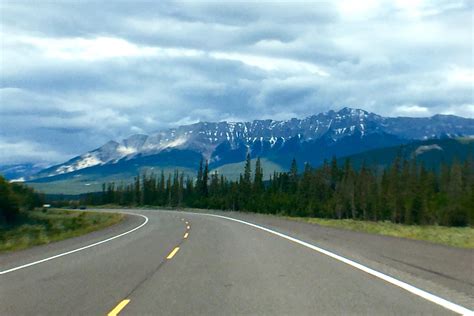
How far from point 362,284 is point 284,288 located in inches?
60.6

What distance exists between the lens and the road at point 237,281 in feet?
30.1

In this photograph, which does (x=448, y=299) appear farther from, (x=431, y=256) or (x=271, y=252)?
(x=271, y=252)

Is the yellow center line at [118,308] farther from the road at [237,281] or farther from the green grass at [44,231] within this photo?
the green grass at [44,231]

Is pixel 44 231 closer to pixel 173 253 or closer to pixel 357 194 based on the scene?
pixel 173 253

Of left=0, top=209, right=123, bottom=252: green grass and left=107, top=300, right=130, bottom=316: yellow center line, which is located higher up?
left=107, top=300, right=130, bottom=316: yellow center line

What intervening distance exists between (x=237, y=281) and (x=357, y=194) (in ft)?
328

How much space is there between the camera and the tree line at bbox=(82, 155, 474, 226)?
89.4m

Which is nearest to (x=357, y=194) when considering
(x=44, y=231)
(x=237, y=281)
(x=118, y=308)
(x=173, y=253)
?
(x=44, y=231)

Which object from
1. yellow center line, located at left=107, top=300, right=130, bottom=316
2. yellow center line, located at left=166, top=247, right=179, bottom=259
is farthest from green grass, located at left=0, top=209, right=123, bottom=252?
yellow center line, located at left=107, top=300, right=130, bottom=316

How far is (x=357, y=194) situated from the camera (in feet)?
359

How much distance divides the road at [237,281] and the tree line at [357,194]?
6715 cm

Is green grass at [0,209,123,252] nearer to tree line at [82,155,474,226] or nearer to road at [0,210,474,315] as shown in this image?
road at [0,210,474,315]

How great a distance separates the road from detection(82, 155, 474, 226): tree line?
67.1m

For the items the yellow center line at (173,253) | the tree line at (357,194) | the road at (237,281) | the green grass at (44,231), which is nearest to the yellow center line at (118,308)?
the road at (237,281)
